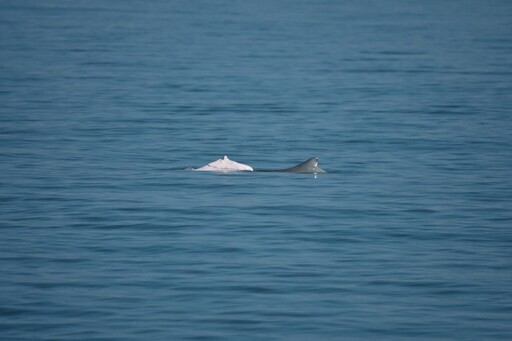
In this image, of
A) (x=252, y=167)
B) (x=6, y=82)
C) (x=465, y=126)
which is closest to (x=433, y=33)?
(x=6, y=82)

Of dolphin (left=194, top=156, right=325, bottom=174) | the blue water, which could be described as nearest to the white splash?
dolphin (left=194, top=156, right=325, bottom=174)

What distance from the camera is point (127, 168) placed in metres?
26.0

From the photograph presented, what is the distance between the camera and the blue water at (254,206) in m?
15.1

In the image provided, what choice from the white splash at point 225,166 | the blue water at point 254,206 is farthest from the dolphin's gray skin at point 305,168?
the white splash at point 225,166

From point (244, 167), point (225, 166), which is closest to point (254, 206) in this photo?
point (225, 166)

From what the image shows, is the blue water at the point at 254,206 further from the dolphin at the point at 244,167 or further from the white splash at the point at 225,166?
the white splash at the point at 225,166

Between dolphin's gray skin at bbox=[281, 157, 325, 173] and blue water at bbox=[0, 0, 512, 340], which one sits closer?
blue water at bbox=[0, 0, 512, 340]

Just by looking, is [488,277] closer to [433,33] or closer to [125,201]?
[125,201]

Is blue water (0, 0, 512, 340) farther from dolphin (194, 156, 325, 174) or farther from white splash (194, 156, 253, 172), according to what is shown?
white splash (194, 156, 253, 172)

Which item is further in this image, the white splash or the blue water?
the white splash

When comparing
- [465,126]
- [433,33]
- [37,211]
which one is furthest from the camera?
[433,33]

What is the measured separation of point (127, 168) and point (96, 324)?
1164cm

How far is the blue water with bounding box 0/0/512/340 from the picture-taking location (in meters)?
15.1

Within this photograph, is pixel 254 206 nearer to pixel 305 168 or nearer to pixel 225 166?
pixel 225 166
